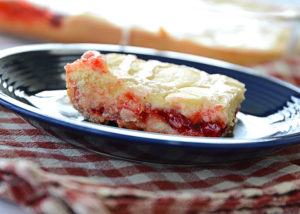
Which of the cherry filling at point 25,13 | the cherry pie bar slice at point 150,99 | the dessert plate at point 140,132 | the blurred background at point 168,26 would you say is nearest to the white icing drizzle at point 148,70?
the cherry pie bar slice at point 150,99

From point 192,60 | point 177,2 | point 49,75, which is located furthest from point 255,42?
point 49,75

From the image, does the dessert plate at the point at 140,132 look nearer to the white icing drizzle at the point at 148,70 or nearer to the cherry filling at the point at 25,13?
the white icing drizzle at the point at 148,70

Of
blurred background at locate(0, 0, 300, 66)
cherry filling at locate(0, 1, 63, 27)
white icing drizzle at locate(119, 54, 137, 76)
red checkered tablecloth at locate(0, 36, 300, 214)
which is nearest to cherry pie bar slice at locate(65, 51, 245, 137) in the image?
white icing drizzle at locate(119, 54, 137, 76)

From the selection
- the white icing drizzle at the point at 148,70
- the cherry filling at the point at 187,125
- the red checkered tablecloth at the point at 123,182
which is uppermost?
the white icing drizzle at the point at 148,70

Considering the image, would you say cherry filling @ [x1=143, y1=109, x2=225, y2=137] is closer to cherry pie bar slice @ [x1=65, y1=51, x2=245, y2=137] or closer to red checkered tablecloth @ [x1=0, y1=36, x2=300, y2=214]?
cherry pie bar slice @ [x1=65, y1=51, x2=245, y2=137]

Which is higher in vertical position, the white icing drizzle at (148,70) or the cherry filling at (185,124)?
the white icing drizzle at (148,70)

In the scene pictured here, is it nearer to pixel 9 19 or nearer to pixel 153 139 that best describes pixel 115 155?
pixel 153 139

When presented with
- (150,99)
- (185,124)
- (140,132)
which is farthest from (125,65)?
(140,132)
